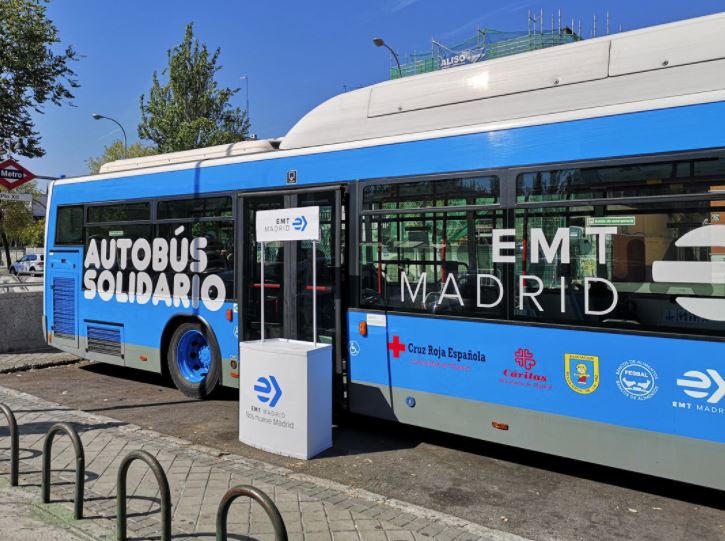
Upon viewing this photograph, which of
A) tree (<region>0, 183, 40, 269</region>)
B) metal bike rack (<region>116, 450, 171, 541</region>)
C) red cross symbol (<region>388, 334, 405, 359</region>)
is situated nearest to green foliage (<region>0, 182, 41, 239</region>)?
tree (<region>0, 183, 40, 269</region>)

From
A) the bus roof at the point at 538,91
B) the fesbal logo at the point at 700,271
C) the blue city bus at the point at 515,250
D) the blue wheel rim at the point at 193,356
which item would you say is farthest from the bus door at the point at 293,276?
the fesbal logo at the point at 700,271

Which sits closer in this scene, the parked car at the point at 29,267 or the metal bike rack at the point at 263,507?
the metal bike rack at the point at 263,507

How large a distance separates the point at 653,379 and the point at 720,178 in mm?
1542

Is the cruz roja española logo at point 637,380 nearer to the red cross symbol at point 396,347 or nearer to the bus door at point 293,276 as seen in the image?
the red cross symbol at point 396,347

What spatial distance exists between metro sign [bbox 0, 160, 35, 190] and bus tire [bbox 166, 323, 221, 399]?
16.1ft

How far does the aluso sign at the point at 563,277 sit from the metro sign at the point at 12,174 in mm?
8193

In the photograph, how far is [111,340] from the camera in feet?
29.5

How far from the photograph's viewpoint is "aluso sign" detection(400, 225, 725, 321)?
14.0 feet

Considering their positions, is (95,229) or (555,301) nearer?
(555,301)

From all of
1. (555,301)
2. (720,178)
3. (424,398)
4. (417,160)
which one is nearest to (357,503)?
(424,398)

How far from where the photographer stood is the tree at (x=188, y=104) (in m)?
23.8

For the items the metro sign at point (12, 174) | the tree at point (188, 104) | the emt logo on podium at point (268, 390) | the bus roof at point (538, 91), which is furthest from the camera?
the tree at point (188, 104)

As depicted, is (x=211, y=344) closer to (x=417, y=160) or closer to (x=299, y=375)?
(x=299, y=375)

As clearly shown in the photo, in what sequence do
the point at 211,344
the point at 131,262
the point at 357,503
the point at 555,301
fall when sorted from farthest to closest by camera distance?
the point at 131,262 → the point at 211,344 → the point at 555,301 → the point at 357,503
